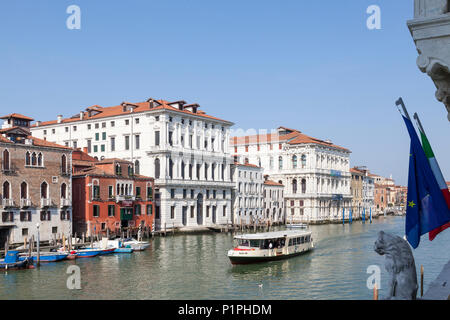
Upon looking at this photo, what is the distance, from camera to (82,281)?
19828 millimetres

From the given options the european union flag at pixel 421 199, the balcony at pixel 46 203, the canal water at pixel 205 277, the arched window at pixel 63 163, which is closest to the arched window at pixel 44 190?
the balcony at pixel 46 203

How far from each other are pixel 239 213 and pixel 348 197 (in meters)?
28.5

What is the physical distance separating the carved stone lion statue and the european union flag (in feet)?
3.87

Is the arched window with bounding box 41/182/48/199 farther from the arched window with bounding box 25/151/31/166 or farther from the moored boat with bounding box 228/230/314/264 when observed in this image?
the moored boat with bounding box 228/230/314/264

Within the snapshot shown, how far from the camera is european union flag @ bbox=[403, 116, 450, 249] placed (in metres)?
7.85

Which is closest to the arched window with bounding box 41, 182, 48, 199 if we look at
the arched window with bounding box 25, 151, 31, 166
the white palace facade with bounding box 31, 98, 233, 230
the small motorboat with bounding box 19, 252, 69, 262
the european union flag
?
the arched window with bounding box 25, 151, 31, 166

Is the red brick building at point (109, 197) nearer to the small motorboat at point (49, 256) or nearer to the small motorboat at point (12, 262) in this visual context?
the small motorboat at point (49, 256)

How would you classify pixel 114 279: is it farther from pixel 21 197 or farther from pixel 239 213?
pixel 239 213

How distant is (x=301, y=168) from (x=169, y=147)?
27.4 metres

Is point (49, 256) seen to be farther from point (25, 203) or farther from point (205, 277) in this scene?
point (205, 277)

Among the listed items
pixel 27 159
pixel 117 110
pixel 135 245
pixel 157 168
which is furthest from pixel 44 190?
pixel 117 110

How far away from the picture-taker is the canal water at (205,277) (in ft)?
57.4

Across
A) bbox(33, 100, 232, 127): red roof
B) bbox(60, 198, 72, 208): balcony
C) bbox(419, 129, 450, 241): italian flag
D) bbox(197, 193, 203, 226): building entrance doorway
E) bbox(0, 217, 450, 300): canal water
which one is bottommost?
bbox(0, 217, 450, 300): canal water
